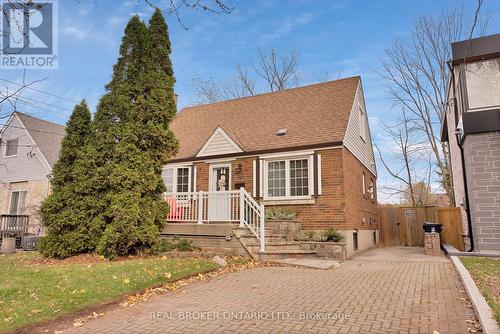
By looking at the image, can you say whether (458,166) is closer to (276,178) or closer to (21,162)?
(276,178)

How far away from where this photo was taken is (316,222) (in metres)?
12.2

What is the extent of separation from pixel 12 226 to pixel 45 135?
9126 millimetres

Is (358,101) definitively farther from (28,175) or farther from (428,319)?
(28,175)

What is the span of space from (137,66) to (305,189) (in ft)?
22.6

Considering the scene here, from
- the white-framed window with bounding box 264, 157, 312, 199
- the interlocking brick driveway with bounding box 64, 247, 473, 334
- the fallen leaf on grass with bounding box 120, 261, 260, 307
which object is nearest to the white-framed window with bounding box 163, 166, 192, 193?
the white-framed window with bounding box 264, 157, 312, 199

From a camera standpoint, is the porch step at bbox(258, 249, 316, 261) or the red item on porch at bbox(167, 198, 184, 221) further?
the red item on porch at bbox(167, 198, 184, 221)

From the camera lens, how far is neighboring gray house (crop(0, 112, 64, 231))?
2039 cm

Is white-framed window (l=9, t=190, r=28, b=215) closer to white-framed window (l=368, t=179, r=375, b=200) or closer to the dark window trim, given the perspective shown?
white-framed window (l=368, t=179, r=375, b=200)

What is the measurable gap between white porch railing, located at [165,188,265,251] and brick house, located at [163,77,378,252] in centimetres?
4

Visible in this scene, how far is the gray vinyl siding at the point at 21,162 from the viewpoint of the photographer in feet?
67.9

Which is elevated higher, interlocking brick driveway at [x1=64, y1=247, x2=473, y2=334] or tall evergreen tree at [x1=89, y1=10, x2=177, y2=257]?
tall evergreen tree at [x1=89, y1=10, x2=177, y2=257]

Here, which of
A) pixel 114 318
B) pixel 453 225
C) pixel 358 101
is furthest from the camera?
pixel 358 101

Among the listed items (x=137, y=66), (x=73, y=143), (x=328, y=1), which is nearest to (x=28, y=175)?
(x=73, y=143)

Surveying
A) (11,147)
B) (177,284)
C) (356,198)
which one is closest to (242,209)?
(177,284)
